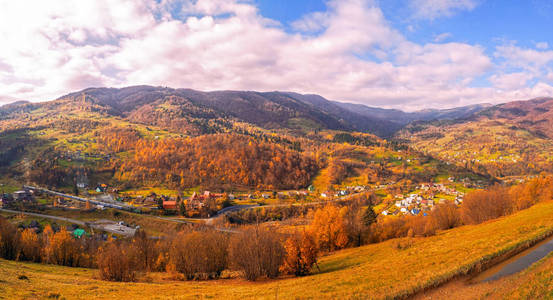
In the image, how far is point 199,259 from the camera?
35.9m

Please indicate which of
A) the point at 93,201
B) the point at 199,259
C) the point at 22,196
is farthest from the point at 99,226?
the point at 199,259

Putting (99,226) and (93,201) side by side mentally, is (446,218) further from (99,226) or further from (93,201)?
(93,201)

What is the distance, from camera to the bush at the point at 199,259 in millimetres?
35781

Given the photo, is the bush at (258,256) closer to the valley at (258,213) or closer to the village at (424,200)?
the valley at (258,213)

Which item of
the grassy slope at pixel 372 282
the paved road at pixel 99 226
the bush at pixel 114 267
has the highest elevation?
the grassy slope at pixel 372 282

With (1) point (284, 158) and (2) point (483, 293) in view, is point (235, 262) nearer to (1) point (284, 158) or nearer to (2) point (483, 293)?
(2) point (483, 293)

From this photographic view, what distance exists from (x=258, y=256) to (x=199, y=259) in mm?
9845

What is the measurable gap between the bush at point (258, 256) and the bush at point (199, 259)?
482 cm

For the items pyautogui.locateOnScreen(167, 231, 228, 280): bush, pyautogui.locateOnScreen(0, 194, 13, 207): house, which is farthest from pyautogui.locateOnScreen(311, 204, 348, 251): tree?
pyautogui.locateOnScreen(0, 194, 13, 207): house

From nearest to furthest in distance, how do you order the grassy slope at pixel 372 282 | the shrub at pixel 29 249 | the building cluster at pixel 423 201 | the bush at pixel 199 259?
the grassy slope at pixel 372 282, the bush at pixel 199 259, the shrub at pixel 29 249, the building cluster at pixel 423 201

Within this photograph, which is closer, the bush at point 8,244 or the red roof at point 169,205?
the bush at point 8,244

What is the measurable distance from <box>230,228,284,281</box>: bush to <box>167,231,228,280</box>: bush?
482 cm

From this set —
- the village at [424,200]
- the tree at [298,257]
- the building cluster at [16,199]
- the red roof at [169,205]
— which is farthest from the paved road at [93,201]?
the village at [424,200]

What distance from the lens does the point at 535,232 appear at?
87.3 ft
